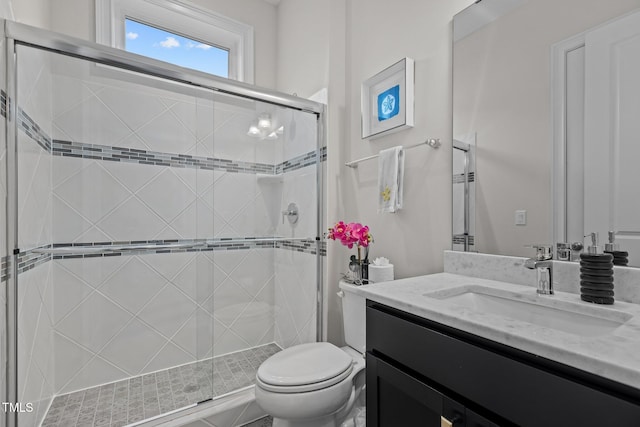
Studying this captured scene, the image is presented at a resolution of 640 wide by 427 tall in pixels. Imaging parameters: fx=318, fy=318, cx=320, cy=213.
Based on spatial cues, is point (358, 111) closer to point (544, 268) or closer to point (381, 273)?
point (381, 273)

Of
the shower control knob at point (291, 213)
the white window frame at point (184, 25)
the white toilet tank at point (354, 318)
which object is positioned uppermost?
the white window frame at point (184, 25)

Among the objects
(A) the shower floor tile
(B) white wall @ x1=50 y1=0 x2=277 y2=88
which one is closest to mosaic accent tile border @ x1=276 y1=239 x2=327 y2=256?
(A) the shower floor tile

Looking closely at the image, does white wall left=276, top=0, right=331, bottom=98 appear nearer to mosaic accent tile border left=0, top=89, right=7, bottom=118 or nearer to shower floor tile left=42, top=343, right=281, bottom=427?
mosaic accent tile border left=0, top=89, right=7, bottom=118

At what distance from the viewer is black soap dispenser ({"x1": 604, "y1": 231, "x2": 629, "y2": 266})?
91 centimetres

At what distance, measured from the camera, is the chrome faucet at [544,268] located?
944 millimetres

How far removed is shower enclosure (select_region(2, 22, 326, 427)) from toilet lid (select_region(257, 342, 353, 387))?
0.50m

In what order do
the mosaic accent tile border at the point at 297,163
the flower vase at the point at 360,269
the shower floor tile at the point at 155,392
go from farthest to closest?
the mosaic accent tile border at the point at 297,163
the flower vase at the point at 360,269
the shower floor tile at the point at 155,392

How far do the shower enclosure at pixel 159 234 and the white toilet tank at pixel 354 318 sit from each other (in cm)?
42

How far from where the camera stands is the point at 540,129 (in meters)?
1.09

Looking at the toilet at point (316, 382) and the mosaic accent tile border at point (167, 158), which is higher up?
the mosaic accent tile border at point (167, 158)

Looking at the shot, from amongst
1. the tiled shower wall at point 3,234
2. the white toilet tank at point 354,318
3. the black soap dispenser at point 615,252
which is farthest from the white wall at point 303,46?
Result: the black soap dispenser at point 615,252

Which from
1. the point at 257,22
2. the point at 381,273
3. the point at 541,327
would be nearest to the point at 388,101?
the point at 381,273

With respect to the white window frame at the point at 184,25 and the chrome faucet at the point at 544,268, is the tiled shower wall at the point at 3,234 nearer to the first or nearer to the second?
the white window frame at the point at 184,25

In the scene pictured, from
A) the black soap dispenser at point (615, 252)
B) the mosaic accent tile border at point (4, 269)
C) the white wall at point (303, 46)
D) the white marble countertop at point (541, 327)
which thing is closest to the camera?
the white marble countertop at point (541, 327)
